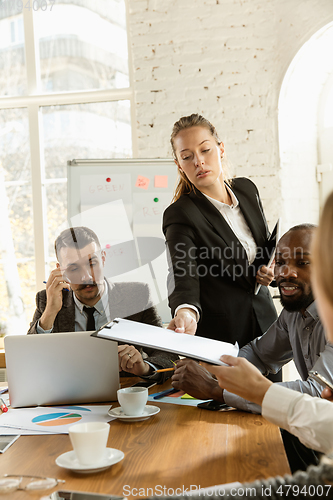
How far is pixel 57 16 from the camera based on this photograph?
350 cm

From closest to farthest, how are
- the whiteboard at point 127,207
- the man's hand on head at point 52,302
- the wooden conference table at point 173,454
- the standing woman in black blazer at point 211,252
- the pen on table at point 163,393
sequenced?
the wooden conference table at point 173,454, the pen on table at point 163,393, the standing woman in black blazer at point 211,252, the man's hand on head at point 52,302, the whiteboard at point 127,207

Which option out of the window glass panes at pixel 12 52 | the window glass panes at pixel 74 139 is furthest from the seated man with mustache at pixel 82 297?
the window glass panes at pixel 12 52

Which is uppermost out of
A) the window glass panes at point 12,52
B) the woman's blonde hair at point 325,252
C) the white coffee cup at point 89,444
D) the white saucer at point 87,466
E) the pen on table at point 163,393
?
the window glass panes at point 12,52

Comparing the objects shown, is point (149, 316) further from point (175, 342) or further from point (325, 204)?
point (325, 204)

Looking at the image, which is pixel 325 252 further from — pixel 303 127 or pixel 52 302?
pixel 303 127

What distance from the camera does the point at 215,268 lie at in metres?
1.66

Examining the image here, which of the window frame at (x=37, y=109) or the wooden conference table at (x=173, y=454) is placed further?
the window frame at (x=37, y=109)

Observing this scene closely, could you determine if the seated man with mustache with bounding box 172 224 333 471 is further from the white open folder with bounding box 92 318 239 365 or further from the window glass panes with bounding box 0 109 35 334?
the window glass panes with bounding box 0 109 35 334

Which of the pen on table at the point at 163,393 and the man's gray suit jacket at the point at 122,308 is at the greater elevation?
the man's gray suit jacket at the point at 122,308

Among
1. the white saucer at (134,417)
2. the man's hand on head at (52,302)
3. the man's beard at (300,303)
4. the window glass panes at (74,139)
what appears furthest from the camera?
the window glass panes at (74,139)

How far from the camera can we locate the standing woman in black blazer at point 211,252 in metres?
1.66

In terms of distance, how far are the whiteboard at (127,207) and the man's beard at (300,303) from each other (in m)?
1.52

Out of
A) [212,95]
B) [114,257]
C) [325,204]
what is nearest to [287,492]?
[325,204]

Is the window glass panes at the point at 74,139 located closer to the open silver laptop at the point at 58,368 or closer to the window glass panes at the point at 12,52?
the window glass panes at the point at 12,52
